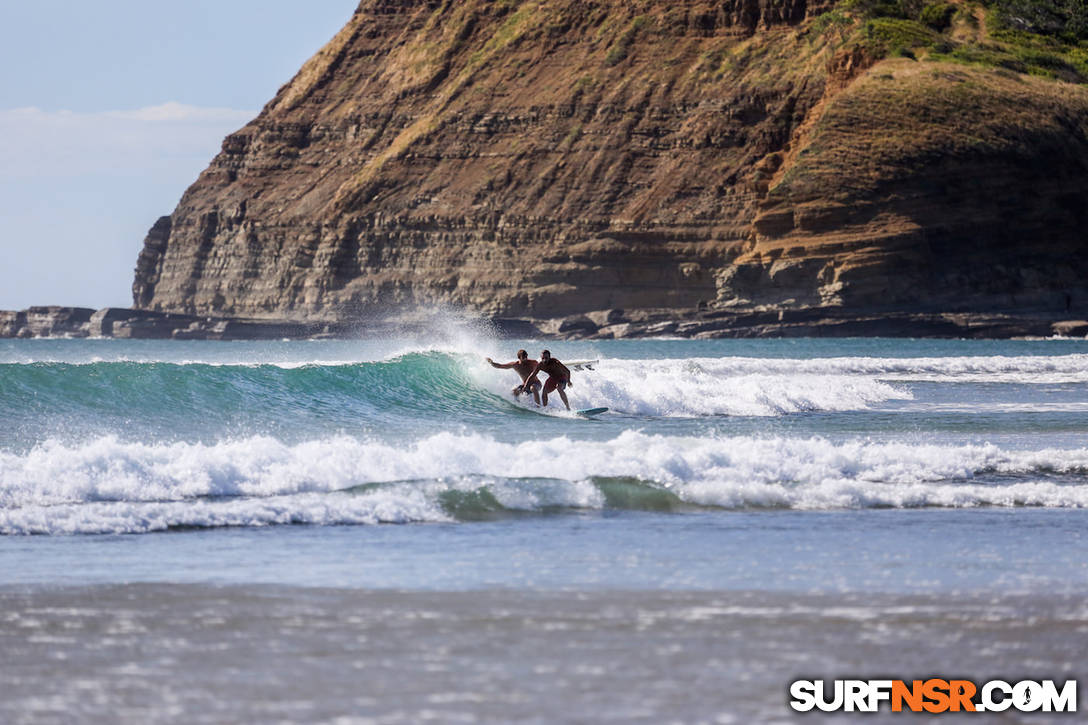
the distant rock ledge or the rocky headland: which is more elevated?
the rocky headland

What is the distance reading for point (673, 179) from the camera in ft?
285

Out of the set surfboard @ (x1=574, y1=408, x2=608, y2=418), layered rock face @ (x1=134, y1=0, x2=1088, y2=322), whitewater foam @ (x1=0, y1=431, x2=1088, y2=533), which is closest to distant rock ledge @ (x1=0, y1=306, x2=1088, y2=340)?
layered rock face @ (x1=134, y1=0, x2=1088, y2=322)

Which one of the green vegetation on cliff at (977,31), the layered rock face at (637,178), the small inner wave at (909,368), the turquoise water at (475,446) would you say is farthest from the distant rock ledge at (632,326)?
the turquoise water at (475,446)

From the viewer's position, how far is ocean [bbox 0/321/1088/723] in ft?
20.5

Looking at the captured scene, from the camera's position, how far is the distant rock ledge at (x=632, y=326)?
72.6 m

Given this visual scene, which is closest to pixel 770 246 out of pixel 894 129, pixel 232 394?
pixel 894 129

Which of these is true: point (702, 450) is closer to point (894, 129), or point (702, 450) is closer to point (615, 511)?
point (615, 511)

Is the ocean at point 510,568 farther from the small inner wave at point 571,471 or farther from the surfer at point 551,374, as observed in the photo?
the surfer at point 551,374

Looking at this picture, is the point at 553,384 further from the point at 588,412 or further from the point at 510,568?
the point at 510,568

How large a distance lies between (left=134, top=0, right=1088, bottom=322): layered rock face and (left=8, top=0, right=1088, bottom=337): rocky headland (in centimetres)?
16

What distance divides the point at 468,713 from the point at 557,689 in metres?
0.49

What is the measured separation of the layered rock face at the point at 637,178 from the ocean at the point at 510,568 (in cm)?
6263

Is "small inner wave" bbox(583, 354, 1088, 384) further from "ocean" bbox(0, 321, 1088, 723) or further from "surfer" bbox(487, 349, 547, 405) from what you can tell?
"ocean" bbox(0, 321, 1088, 723)

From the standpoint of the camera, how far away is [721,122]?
87.5 meters
